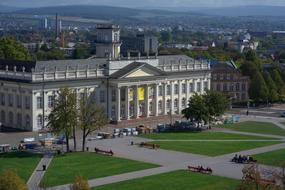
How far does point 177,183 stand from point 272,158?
49.4ft

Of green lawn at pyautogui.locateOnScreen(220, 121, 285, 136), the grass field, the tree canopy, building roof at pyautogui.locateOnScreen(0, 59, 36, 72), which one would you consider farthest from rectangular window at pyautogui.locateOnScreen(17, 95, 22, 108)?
green lawn at pyautogui.locateOnScreen(220, 121, 285, 136)

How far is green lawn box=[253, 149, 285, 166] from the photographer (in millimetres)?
62812

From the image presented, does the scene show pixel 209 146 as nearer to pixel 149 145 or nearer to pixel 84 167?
pixel 149 145

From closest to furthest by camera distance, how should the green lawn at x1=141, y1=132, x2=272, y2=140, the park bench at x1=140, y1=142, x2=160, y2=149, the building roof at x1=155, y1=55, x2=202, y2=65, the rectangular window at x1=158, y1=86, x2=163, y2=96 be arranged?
1. the park bench at x1=140, y1=142, x2=160, y2=149
2. the green lawn at x1=141, y1=132, x2=272, y2=140
3. the rectangular window at x1=158, y1=86, x2=163, y2=96
4. the building roof at x1=155, y1=55, x2=202, y2=65

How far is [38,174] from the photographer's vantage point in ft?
187

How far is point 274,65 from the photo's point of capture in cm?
13600

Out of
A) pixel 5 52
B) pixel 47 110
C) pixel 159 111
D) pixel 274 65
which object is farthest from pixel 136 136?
pixel 274 65

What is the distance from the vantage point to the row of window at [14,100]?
83.1 meters

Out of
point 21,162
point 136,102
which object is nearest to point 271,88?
point 136,102

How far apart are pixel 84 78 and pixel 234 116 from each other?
2446 cm

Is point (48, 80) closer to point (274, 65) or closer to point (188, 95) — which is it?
point (188, 95)

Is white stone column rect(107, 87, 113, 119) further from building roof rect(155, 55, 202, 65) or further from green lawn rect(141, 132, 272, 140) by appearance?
green lawn rect(141, 132, 272, 140)

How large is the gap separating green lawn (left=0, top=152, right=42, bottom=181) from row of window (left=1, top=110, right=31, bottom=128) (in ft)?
56.5

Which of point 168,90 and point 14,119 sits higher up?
point 168,90
